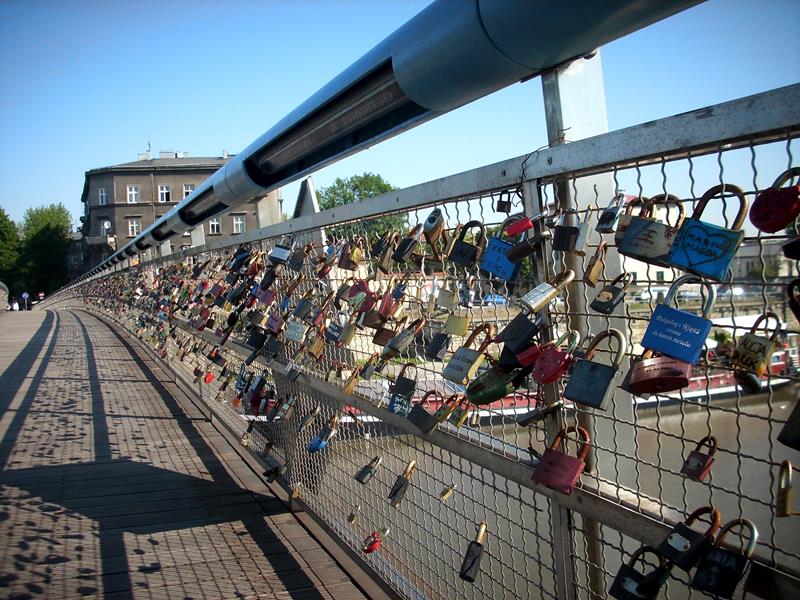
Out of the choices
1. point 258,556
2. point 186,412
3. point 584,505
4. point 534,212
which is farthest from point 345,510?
point 186,412

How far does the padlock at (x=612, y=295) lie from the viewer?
113 centimetres

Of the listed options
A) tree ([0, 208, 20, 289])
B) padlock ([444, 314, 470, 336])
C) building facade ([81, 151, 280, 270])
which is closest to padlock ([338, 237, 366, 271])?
padlock ([444, 314, 470, 336])

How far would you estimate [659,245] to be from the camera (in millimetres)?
1031

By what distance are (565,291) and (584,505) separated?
0.43 meters

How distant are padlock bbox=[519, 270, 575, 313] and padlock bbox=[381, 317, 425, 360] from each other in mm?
551

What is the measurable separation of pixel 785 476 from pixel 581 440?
17.0 inches

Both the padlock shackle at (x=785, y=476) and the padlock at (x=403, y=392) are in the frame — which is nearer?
the padlock shackle at (x=785, y=476)

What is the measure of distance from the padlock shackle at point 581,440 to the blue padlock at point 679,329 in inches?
14.6

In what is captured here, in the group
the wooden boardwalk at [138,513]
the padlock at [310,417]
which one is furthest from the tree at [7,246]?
the padlock at [310,417]

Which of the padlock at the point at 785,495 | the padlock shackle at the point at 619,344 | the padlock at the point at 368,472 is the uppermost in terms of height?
the padlock shackle at the point at 619,344

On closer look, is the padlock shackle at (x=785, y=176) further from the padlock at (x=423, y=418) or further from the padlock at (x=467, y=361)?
the padlock at (x=423, y=418)

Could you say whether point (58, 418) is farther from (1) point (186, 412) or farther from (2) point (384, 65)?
(2) point (384, 65)

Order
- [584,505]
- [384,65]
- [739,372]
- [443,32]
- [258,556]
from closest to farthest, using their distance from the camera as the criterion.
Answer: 1. [739,372]
2. [584,505]
3. [443,32]
4. [384,65]
5. [258,556]

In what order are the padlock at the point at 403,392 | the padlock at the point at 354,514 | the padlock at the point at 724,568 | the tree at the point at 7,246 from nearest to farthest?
the padlock at the point at 724,568, the padlock at the point at 403,392, the padlock at the point at 354,514, the tree at the point at 7,246
